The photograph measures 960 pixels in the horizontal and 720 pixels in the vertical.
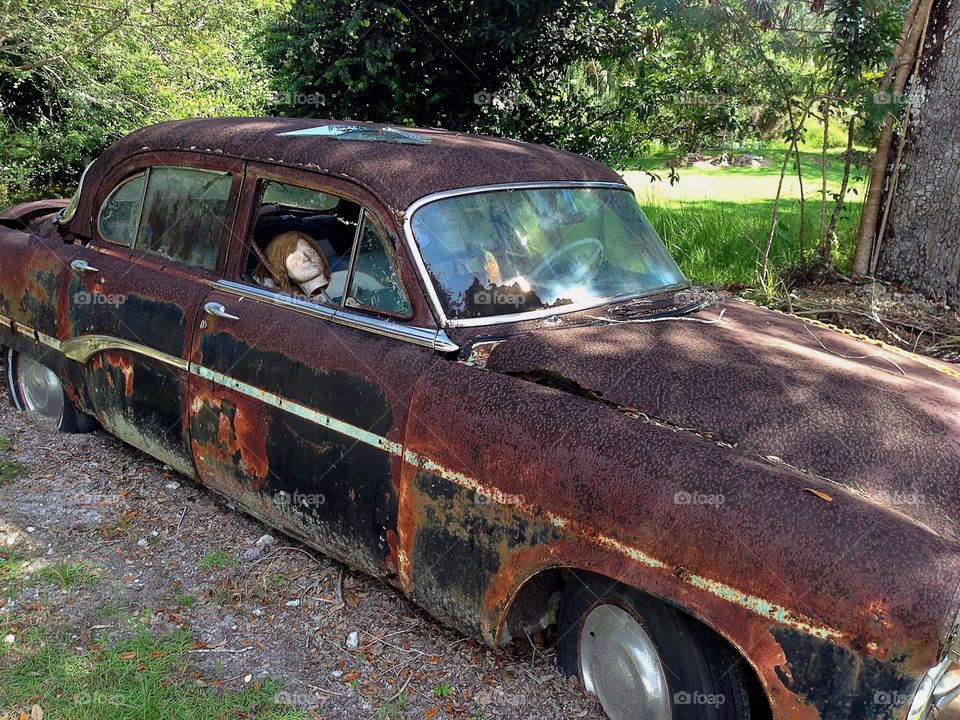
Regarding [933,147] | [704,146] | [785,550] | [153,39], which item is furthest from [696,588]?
[153,39]

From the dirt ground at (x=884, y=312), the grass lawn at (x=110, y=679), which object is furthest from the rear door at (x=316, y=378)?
the dirt ground at (x=884, y=312)

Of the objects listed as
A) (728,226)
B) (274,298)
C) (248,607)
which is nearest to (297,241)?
(274,298)

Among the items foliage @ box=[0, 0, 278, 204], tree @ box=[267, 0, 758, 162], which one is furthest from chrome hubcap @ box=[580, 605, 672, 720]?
foliage @ box=[0, 0, 278, 204]

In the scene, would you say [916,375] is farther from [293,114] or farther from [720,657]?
[293,114]

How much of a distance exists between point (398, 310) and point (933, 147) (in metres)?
4.54

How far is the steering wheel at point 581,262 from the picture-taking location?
324 cm

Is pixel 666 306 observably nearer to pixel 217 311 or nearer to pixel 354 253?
pixel 354 253

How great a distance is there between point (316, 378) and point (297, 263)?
73cm

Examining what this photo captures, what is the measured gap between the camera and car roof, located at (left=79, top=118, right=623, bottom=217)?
128 inches

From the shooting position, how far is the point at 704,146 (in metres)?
7.82

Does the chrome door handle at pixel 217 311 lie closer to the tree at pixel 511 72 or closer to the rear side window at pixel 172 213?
the rear side window at pixel 172 213

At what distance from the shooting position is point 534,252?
326 centimetres

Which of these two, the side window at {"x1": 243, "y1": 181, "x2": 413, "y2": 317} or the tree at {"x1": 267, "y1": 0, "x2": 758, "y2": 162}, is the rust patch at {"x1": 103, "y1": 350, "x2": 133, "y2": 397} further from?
the tree at {"x1": 267, "y1": 0, "x2": 758, "y2": 162}

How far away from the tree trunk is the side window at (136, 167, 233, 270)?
4.71 metres
